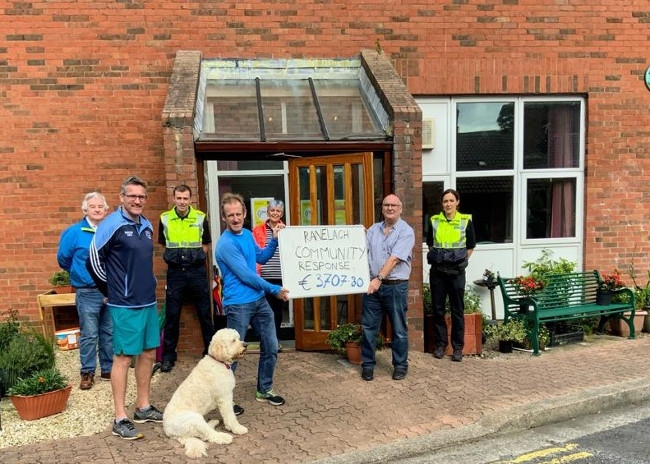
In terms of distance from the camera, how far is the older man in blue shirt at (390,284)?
5.20 meters

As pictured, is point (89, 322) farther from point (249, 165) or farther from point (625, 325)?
point (625, 325)

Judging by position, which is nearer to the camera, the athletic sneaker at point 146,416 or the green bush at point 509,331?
the athletic sneaker at point 146,416

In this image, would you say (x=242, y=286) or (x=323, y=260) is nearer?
(x=242, y=286)

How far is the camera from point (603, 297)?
685cm

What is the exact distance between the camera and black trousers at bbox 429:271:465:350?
5.80 m

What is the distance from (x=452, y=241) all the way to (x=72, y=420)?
4.11 meters

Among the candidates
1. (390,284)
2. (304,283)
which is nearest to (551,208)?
(390,284)

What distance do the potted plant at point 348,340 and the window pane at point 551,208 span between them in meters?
3.60

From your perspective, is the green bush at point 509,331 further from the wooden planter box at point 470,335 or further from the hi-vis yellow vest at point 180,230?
the hi-vis yellow vest at point 180,230

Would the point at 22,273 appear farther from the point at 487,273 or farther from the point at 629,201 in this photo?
the point at 629,201

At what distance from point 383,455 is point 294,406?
42.8 inches

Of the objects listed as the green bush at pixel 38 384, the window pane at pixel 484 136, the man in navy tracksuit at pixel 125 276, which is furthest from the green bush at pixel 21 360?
the window pane at pixel 484 136

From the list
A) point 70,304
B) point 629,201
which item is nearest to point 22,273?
point 70,304

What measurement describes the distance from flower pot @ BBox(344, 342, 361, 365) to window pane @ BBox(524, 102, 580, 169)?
4.06 meters
